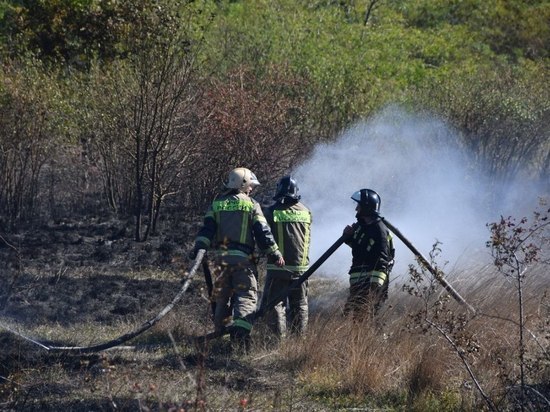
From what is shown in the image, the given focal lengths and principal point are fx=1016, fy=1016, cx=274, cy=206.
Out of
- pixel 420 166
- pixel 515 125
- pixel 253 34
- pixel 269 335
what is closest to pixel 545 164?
pixel 515 125

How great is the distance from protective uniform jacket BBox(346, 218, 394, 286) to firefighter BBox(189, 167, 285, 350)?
33.7 inches

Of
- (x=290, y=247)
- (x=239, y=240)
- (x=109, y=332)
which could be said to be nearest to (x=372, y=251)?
(x=290, y=247)

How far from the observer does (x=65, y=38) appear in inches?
702

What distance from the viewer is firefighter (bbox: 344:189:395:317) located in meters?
9.72

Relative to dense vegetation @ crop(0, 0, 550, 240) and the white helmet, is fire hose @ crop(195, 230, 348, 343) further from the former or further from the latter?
Result: dense vegetation @ crop(0, 0, 550, 240)

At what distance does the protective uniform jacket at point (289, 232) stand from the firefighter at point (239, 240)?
460 millimetres

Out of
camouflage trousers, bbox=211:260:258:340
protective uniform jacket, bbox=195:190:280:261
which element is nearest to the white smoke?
camouflage trousers, bbox=211:260:258:340

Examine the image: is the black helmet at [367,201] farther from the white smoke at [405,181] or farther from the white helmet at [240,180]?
the white smoke at [405,181]

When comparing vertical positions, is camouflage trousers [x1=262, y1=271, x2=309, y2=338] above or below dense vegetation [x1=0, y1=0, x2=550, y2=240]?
below

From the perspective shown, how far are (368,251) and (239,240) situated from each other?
1.32 meters

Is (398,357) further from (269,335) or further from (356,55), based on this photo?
(356,55)

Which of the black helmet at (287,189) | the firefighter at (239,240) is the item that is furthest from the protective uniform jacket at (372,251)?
the firefighter at (239,240)

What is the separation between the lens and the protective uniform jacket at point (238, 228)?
9234 millimetres

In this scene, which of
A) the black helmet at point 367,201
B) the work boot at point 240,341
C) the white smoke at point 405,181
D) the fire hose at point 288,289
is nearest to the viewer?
the work boot at point 240,341
